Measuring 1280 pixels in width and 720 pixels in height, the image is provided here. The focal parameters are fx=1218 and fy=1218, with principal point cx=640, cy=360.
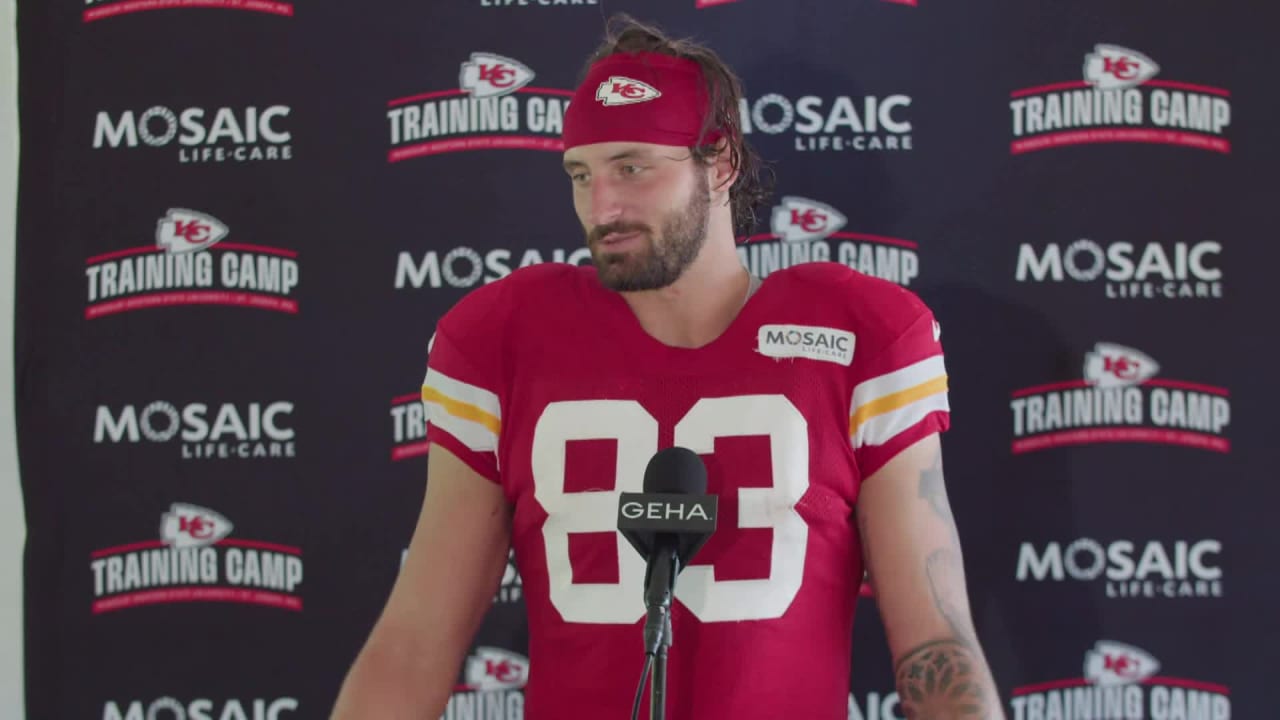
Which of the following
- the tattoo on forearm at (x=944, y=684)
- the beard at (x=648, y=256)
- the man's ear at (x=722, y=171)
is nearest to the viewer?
the tattoo on forearm at (x=944, y=684)

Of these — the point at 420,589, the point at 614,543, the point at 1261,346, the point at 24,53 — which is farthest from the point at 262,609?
the point at 1261,346

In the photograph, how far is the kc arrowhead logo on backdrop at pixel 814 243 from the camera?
6.77 ft

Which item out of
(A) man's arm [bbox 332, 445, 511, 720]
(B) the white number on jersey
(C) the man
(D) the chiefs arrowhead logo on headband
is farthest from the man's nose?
(A) man's arm [bbox 332, 445, 511, 720]

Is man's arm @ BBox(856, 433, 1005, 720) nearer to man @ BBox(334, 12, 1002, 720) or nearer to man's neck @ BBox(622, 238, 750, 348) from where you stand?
man @ BBox(334, 12, 1002, 720)

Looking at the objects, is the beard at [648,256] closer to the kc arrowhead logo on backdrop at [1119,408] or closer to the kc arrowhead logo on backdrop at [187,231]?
the kc arrowhead logo on backdrop at [1119,408]

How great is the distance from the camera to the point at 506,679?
2090 mm

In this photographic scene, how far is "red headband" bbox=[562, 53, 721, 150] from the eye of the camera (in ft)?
5.18

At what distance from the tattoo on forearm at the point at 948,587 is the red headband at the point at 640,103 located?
0.62 meters

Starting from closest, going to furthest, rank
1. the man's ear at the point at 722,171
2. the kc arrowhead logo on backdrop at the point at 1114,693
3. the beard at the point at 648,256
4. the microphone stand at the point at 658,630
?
the microphone stand at the point at 658,630 → the beard at the point at 648,256 → the man's ear at the point at 722,171 → the kc arrowhead logo on backdrop at the point at 1114,693

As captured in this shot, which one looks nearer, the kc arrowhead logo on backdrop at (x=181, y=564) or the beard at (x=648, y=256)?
the beard at (x=648, y=256)

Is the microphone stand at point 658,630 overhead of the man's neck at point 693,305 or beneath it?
beneath

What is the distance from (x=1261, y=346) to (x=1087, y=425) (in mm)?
317

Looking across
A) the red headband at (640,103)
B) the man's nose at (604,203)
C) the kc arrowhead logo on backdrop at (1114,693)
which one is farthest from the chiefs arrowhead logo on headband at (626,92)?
the kc arrowhead logo on backdrop at (1114,693)

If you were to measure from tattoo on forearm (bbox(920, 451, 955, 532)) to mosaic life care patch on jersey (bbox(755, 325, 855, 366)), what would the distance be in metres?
0.17
